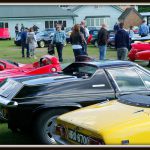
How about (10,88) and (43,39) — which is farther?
(43,39)

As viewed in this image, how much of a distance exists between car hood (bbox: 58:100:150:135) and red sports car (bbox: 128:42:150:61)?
456 inches

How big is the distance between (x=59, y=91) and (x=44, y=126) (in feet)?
2.05

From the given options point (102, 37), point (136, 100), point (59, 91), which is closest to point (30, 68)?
point (59, 91)

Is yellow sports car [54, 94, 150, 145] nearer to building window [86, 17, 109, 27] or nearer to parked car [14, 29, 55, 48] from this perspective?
parked car [14, 29, 55, 48]

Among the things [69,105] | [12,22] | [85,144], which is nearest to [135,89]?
[69,105]

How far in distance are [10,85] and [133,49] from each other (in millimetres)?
11318

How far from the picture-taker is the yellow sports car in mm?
4388

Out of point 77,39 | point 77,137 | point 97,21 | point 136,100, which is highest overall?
point 97,21

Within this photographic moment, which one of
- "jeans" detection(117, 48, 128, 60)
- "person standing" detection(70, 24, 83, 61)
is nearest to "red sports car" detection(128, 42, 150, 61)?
"jeans" detection(117, 48, 128, 60)

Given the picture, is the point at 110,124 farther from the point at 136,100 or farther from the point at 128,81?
the point at 128,81

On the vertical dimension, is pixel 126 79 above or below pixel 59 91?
above

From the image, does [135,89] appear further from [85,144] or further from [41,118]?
[85,144]

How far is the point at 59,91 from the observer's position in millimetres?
6828

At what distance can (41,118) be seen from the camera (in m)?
6.54
